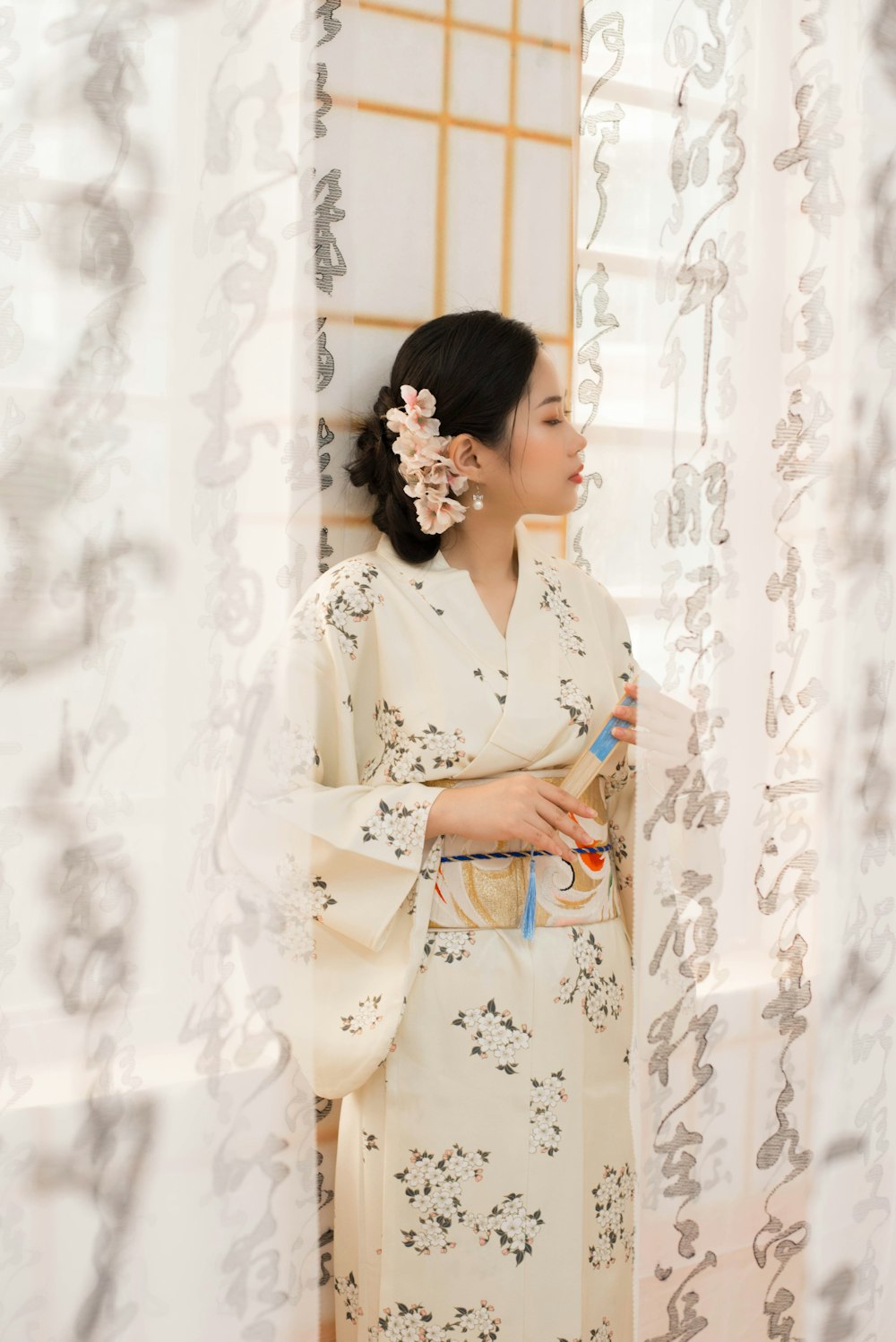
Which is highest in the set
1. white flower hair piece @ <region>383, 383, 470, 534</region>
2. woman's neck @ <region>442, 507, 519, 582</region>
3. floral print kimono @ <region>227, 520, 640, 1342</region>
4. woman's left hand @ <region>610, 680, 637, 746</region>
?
white flower hair piece @ <region>383, 383, 470, 534</region>

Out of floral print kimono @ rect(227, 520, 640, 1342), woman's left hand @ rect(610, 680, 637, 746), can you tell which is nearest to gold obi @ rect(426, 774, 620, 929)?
floral print kimono @ rect(227, 520, 640, 1342)

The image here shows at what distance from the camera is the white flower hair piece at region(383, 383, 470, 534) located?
1.23m

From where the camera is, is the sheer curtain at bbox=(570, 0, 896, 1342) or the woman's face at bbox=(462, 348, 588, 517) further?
the woman's face at bbox=(462, 348, 588, 517)

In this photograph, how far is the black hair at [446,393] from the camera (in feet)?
4.13

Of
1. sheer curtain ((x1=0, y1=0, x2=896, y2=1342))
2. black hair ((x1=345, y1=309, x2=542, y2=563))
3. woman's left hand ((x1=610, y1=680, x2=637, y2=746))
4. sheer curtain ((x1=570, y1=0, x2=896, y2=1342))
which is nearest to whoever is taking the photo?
sheer curtain ((x1=0, y1=0, x2=896, y2=1342))

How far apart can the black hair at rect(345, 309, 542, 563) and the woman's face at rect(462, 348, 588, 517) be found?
0.5 inches

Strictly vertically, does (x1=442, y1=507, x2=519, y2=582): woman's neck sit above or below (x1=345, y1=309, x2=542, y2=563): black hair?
below

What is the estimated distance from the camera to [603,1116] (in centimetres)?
128

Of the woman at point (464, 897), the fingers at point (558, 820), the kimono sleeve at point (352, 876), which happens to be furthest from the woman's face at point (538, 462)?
the fingers at point (558, 820)

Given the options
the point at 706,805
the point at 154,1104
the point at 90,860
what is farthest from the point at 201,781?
the point at 706,805

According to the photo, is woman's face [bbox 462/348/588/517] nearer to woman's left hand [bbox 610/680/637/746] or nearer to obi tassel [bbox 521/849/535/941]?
woman's left hand [bbox 610/680/637/746]

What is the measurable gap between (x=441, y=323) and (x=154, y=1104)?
0.82 metres

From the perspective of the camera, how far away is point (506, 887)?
4.07 feet

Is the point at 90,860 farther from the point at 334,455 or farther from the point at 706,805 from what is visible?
→ the point at 334,455
